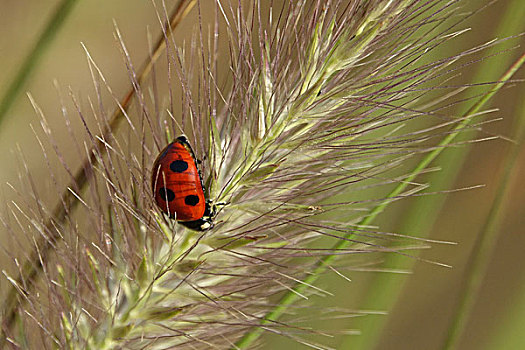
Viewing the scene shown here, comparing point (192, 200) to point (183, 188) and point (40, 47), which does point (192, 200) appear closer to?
point (183, 188)

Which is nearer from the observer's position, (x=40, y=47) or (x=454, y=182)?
(x=40, y=47)

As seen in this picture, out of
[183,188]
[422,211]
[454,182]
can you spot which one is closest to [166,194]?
[183,188]

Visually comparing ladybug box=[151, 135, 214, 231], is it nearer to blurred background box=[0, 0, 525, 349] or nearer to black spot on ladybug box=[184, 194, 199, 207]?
black spot on ladybug box=[184, 194, 199, 207]

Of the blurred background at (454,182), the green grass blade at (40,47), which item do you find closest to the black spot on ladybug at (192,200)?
the green grass blade at (40,47)

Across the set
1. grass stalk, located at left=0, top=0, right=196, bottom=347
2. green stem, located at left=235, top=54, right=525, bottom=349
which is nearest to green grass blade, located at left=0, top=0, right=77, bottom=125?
grass stalk, located at left=0, top=0, right=196, bottom=347

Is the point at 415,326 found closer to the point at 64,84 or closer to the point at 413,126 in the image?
the point at 413,126
